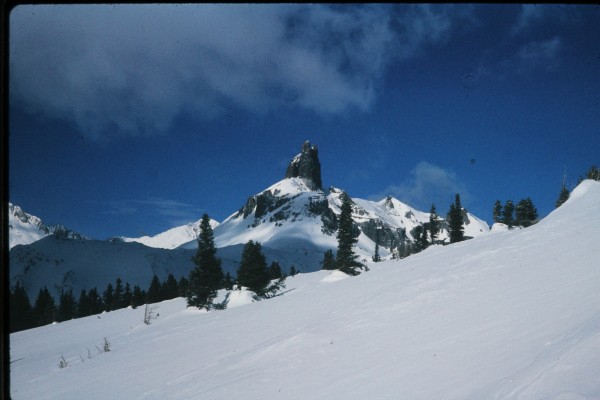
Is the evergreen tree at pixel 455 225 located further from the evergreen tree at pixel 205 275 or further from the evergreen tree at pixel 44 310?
the evergreen tree at pixel 44 310

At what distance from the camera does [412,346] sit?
7.80 metres

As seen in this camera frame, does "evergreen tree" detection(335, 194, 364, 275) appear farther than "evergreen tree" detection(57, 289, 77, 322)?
No

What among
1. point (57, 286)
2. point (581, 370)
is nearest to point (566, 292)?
point (581, 370)

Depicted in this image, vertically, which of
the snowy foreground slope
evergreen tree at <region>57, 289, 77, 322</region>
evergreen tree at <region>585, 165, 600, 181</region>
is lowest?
evergreen tree at <region>57, 289, 77, 322</region>

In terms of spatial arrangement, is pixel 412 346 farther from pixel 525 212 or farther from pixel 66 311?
pixel 66 311

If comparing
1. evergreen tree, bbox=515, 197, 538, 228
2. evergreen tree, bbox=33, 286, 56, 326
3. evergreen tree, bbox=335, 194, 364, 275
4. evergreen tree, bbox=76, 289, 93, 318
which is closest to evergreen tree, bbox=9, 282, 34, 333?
evergreen tree, bbox=33, 286, 56, 326

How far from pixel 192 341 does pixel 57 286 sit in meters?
122

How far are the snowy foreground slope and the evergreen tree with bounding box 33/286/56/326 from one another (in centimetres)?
6603

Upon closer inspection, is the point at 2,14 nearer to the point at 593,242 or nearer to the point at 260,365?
the point at 260,365

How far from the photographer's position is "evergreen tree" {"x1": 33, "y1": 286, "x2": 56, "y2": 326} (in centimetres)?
6735

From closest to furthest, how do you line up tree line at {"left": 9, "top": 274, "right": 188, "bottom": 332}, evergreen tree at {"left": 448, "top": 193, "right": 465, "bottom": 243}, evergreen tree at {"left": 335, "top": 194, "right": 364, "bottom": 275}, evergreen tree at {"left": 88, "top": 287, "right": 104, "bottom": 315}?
evergreen tree at {"left": 335, "top": 194, "right": 364, "bottom": 275}
evergreen tree at {"left": 448, "top": 193, "right": 465, "bottom": 243}
tree line at {"left": 9, "top": 274, "right": 188, "bottom": 332}
evergreen tree at {"left": 88, "top": 287, "right": 104, "bottom": 315}

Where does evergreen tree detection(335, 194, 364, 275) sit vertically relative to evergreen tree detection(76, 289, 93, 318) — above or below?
above

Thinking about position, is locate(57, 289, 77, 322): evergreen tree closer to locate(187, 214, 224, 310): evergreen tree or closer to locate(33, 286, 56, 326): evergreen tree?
locate(33, 286, 56, 326): evergreen tree

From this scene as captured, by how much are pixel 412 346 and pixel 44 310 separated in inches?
3366
